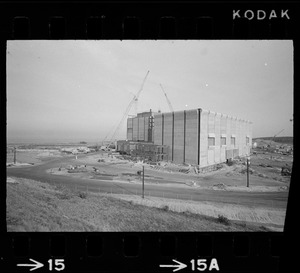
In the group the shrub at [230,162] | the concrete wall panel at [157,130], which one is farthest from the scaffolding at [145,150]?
the shrub at [230,162]

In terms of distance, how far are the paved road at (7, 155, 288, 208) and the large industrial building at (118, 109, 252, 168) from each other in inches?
150

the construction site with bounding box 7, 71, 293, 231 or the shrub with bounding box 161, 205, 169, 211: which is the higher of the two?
the construction site with bounding box 7, 71, 293, 231

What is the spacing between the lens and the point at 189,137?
18000mm

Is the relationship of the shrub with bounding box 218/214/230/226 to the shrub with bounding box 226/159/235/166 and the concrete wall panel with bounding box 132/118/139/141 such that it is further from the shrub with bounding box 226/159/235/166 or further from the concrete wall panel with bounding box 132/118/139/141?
the concrete wall panel with bounding box 132/118/139/141

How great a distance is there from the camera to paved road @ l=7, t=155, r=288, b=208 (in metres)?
12.5
